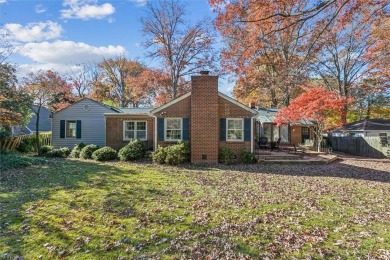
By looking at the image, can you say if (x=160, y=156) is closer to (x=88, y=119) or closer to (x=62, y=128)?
(x=88, y=119)

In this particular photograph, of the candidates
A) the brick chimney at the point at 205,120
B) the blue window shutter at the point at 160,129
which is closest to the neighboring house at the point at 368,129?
the brick chimney at the point at 205,120

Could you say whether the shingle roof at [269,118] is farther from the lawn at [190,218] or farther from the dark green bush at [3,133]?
the dark green bush at [3,133]

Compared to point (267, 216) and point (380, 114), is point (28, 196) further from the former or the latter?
point (380, 114)

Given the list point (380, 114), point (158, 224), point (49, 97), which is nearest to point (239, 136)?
point (158, 224)

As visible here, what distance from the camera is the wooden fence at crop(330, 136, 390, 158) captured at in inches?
787

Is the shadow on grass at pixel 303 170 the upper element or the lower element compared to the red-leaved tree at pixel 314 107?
lower

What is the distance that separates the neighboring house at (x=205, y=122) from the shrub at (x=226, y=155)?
1.01ft

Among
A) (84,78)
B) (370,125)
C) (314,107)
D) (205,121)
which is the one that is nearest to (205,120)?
(205,121)

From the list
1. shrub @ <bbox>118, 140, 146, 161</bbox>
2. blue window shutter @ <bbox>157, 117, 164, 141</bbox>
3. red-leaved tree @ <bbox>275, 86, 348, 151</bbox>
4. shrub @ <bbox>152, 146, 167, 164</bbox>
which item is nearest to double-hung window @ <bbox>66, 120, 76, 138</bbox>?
shrub @ <bbox>118, 140, 146, 161</bbox>

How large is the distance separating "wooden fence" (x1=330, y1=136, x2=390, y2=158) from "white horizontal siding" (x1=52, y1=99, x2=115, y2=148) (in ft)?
69.9

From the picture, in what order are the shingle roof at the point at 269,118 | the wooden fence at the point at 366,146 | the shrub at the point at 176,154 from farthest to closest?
the shingle roof at the point at 269,118 < the wooden fence at the point at 366,146 < the shrub at the point at 176,154

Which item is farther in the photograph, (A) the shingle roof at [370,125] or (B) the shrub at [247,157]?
(A) the shingle roof at [370,125]

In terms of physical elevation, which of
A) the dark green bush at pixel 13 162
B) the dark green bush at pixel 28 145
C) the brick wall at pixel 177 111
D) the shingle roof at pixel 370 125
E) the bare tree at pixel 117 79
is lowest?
the dark green bush at pixel 13 162

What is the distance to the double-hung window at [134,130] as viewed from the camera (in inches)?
761
